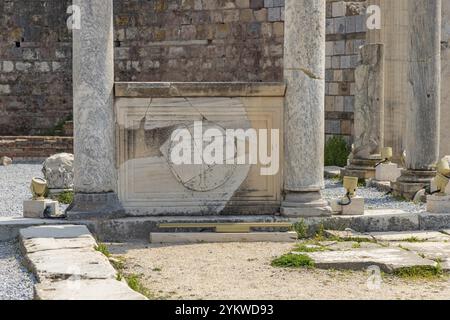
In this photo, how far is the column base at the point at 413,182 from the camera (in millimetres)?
11266

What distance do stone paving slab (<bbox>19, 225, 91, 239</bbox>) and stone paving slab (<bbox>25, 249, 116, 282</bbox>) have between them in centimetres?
67

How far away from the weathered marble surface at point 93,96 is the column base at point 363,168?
231 inches

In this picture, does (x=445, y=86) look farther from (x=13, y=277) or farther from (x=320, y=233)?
(x=13, y=277)

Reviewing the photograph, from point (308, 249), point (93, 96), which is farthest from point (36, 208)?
point (308, 249)

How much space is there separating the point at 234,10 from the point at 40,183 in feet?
33.2

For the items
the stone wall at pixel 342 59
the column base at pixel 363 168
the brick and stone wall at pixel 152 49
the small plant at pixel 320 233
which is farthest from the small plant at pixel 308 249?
the brick and stone wall at pixel 152 49

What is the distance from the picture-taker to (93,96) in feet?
28.2

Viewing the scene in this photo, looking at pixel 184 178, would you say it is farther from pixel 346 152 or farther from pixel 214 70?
pixel 214 70

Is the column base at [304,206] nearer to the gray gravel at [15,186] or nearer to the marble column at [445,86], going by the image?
the gray gravel at [15,186]

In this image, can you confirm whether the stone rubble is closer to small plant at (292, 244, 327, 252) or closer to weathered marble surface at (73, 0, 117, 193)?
small plant at (292, 244, 327, 252)

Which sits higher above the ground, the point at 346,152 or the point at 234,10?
the point at 234,10

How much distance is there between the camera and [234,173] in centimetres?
900

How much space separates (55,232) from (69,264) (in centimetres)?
152
